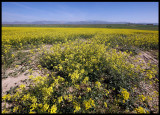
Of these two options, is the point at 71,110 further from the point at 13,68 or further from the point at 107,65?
the point at 13,68

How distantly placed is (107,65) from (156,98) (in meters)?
2.12

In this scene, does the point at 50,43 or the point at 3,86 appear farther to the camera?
the point at 50,43

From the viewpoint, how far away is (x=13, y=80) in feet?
10.9

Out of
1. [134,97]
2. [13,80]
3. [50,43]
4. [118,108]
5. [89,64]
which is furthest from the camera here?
[50,43]

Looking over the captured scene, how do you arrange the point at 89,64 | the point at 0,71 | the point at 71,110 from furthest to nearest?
the point at 89,64 → the point at 0,71 → the point at 71,110

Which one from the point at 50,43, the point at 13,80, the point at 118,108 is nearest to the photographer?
the point at 118,108

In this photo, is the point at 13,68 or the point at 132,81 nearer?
the point at 132,81

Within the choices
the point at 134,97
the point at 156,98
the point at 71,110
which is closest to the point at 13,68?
the point at 71,110

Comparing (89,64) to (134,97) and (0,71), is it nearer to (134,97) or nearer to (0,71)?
(134,97)

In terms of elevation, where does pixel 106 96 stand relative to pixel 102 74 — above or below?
below

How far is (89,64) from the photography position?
13.0ft

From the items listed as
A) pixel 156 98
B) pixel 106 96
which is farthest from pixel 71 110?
pixel 156 98

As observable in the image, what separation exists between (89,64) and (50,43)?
6.05 metres

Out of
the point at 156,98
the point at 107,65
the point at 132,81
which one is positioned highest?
the point at 107,65
